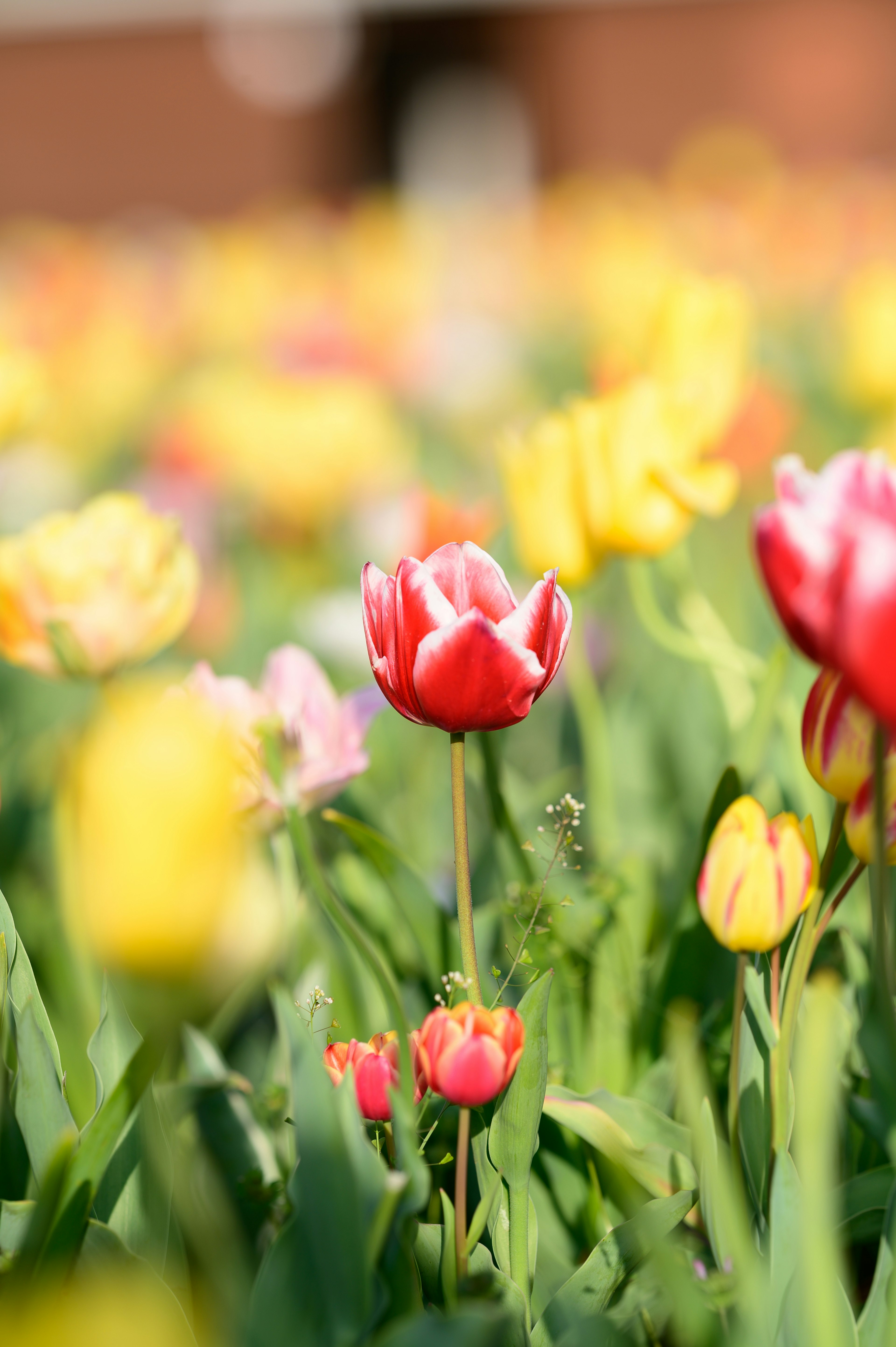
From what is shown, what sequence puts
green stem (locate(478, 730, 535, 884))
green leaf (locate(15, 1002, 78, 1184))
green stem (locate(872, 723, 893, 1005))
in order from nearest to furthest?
green stem (locate(872, 723, 893, 1005)) → green leaf (locate(15, 1002, 78, 1184)) → green stem (locate(478, 730, 535, 884))

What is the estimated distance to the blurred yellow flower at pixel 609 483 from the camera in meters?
0.91

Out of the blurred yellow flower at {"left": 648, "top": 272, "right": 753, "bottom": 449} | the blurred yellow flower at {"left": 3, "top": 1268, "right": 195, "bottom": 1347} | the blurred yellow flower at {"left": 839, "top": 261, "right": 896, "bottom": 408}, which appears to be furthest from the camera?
the blurred yellow flower at {"left": 839, "top": 261, "right": 896, "bottom": 408}

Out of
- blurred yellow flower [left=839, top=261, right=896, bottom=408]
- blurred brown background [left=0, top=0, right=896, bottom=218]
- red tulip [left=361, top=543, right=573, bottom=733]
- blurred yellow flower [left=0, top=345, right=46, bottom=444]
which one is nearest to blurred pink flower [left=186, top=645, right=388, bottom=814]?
red tulip [left=361, top=543, right=573, bottom=733]

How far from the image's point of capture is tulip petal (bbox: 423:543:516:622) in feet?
2.03

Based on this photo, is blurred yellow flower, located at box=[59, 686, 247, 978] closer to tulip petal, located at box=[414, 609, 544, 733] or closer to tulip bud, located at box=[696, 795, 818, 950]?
tulip petal, located at box=[414, 609, 544, 733]

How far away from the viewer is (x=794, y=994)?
61cm

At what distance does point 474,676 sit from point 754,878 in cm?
18

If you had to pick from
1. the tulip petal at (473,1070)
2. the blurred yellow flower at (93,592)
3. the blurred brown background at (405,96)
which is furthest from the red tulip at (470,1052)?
the blurred brown background at (405,96)

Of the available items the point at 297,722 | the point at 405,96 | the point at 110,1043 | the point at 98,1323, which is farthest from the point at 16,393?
the point at 405,96

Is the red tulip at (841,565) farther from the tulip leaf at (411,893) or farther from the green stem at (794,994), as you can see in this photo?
the tulip leaf at (411,893)

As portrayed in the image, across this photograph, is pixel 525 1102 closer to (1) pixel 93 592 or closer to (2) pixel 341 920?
(2) pixel 341 920

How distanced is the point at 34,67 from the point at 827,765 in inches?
591

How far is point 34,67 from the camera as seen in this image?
13.0 metres

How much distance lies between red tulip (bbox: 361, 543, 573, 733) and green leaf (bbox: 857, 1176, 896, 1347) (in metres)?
0.32
